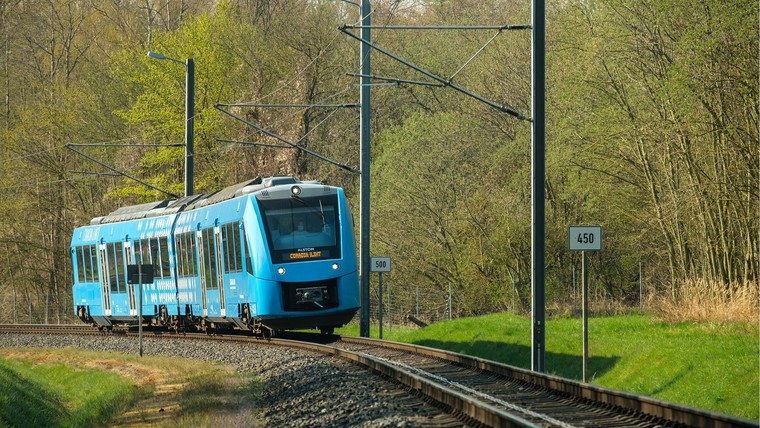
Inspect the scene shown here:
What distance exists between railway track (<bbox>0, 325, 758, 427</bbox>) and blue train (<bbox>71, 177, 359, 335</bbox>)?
3331mm

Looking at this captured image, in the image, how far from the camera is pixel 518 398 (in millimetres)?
14461

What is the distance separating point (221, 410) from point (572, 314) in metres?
19.4

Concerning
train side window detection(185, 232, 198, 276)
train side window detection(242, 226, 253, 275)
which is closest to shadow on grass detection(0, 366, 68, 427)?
train side window detection(242, 226, 253, 275)

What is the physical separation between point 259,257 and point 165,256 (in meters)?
7.94

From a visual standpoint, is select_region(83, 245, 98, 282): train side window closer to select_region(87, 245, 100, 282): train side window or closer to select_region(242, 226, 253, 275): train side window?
select_region(87, 245, 100, 282): train side window

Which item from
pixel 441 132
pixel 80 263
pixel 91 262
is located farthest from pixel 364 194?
pixel 80 263

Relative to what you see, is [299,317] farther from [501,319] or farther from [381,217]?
[381,217]

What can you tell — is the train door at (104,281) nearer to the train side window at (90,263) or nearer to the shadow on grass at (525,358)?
the train side window at (90,263)

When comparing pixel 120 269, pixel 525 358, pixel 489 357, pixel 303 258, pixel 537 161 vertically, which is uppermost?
pixel 537 161

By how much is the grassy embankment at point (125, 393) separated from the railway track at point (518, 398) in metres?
2.23

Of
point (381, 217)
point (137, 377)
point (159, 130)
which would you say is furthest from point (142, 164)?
point (137, 377)

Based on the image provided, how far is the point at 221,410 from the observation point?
15.4 meters

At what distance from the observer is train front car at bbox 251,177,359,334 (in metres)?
25.6

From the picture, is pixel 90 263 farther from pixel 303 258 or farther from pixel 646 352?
pixel 646 352
